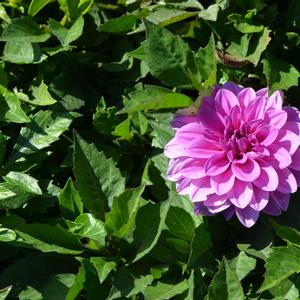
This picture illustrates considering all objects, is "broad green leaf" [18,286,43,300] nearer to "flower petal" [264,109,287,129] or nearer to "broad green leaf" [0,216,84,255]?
"broad green leaf" [0,216,84,255]

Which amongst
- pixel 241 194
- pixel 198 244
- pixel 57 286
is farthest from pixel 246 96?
pixel 57 286

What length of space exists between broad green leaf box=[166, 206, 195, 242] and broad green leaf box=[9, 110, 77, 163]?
0.30 meters

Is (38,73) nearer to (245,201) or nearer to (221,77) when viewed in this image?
(221,77)

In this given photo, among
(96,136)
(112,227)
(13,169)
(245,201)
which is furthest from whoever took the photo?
(96,136)

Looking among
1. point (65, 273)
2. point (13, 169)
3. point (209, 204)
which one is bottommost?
point (65, 273)

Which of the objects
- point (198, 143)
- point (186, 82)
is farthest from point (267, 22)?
point (198, 143)

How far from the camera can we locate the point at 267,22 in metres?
1.31

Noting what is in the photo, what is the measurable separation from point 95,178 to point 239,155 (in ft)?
0.90

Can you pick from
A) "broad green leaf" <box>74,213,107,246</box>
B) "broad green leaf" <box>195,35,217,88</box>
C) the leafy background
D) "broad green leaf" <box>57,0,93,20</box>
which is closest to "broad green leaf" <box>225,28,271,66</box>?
the leafy background

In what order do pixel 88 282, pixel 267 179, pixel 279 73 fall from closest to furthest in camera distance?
1. pixel 267 179
2. pixel 88 282
3. pixel 279 73

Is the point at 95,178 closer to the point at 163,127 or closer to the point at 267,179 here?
the point at 163,127

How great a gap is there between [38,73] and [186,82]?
1.24 ft

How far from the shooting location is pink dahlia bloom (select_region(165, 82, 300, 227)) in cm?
102

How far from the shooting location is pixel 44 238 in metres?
1.12
